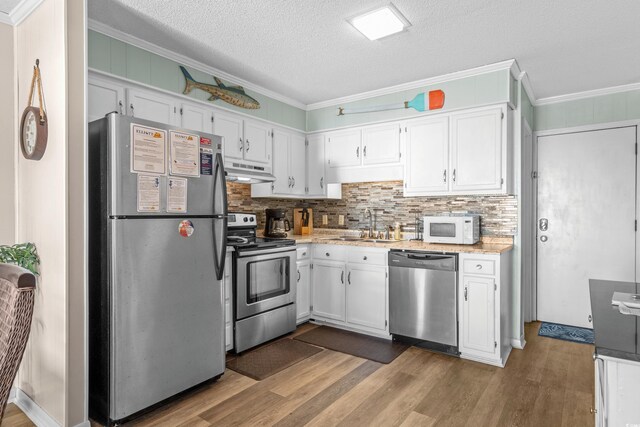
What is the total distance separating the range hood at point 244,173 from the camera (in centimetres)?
338

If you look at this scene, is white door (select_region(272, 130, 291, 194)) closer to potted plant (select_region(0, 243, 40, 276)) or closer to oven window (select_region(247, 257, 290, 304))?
oven window (select_region(247, 257, 290, 304))

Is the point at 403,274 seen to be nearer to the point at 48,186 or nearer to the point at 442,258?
the point at 442,258

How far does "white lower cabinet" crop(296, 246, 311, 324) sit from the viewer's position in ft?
12.9

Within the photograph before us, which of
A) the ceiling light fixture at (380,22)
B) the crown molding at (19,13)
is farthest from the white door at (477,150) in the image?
the crown molding at (19,13)

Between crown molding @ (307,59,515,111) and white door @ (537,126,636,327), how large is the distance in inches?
55.9

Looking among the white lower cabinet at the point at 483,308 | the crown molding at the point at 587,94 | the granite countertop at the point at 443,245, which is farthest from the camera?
the crown molding at the point at 587,94

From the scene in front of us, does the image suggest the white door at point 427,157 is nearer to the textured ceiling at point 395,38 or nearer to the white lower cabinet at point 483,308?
the textured ceiling at point 395,38

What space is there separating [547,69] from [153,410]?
4.11 meters

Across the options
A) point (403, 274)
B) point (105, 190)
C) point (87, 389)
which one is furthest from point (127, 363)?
point (403, 274)

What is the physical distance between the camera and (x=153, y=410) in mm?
2377

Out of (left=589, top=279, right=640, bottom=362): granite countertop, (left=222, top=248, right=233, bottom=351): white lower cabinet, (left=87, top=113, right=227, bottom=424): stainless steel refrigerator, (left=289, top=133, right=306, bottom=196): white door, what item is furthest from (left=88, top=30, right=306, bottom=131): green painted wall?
(left=589, top=279, right=640, bottom=362): granite countertop

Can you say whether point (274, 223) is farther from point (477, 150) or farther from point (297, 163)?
point (477, 150)

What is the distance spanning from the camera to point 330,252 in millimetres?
3975

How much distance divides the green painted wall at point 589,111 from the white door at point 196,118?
3574 millimetres
